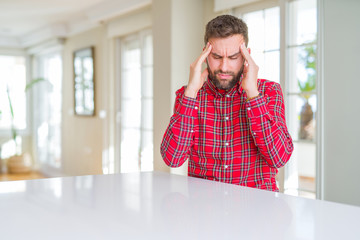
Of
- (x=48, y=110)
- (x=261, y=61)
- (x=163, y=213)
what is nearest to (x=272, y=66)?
(x=261, y=61)

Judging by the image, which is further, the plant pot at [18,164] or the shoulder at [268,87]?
the plant pot at [18,164]

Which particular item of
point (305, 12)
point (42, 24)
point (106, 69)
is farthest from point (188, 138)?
point (42, 24)

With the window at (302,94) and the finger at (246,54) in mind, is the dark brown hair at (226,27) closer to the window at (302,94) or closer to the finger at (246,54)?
the finger at (246,54)

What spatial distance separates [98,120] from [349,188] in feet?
12.6

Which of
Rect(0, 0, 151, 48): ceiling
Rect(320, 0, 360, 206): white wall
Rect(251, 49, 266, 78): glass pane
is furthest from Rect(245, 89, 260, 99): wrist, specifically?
Rect(0, 0, 151, 48): ceiling

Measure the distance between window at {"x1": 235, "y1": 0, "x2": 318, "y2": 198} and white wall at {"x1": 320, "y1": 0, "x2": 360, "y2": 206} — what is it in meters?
0.17

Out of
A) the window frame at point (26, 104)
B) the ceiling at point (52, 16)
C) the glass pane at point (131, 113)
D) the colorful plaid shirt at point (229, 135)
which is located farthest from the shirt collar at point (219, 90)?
the window frame at point (26, 104)

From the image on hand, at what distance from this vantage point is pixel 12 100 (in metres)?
8.04

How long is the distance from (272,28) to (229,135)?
2111 mm

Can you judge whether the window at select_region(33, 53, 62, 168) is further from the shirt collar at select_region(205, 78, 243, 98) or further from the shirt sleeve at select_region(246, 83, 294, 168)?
the shirt sleeve at select_region(246, 83, 294, 168)

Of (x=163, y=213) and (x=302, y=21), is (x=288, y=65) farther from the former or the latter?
(x=163, y=213)

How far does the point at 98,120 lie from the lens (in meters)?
5.82

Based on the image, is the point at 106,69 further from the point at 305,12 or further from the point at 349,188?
the point at 349,188

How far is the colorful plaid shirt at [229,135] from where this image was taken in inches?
58.7
